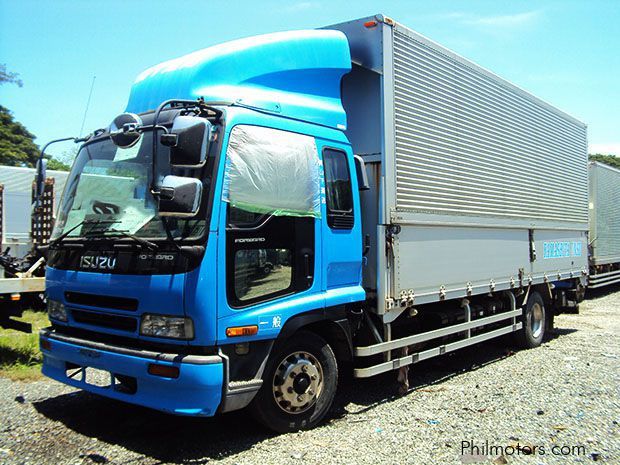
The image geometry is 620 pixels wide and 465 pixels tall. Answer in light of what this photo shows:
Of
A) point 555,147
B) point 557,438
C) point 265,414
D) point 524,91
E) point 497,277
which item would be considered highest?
point 524,91

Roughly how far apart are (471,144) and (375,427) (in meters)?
3.87

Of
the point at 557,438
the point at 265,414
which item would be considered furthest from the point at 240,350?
the point at 557,438

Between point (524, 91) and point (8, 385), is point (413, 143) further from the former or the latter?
point (8, 385)

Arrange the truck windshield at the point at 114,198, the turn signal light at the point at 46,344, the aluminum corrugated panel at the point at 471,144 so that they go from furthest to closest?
the aluminum corrugated panel at the point at 471,144 → the turn signal light at the point at 46,344 → the truck windshield at the point at 114,198

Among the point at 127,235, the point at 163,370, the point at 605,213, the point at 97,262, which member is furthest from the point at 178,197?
the point at 605,213

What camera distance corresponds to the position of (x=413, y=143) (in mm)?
5789

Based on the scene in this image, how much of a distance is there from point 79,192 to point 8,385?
293cm

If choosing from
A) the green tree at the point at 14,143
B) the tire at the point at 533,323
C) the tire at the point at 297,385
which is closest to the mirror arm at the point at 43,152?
the tire at the point at 297,385

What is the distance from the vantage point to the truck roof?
4.41 m

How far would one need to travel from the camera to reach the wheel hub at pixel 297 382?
4414 millimetres

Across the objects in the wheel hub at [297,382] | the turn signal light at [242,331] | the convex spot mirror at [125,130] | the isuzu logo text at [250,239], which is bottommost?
the wheel hub at [297,382]

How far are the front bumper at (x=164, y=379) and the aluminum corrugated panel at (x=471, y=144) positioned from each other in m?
2.73

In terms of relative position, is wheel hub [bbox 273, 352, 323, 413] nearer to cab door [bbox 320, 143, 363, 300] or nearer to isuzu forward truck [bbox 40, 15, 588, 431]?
isuzu forward truck [bbox 40, 15, 588, 431]

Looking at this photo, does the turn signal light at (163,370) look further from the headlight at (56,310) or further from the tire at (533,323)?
the tire at (533,323)
